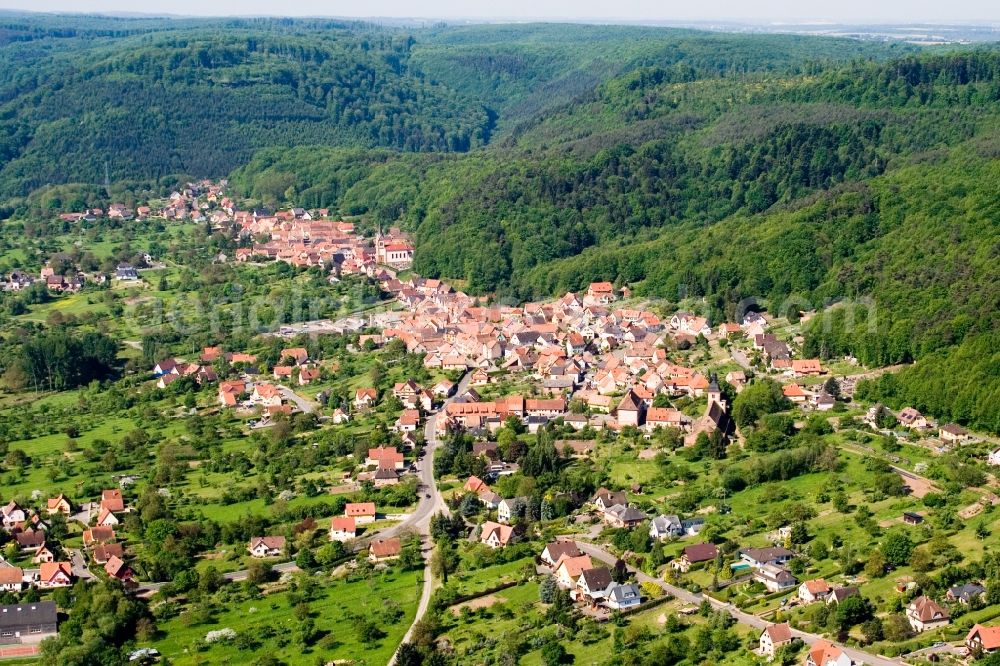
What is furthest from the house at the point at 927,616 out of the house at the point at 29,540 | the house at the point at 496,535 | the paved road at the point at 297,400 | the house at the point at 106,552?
the paved road at the point at 297,400

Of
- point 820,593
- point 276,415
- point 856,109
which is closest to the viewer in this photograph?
point 820,593

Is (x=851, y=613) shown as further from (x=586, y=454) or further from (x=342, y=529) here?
(x=586, y=454)

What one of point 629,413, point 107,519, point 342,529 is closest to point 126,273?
point 107,519

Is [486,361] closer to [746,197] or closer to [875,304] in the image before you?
[875,304]

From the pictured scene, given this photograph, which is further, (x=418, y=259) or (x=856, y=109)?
(x=856, y=109)

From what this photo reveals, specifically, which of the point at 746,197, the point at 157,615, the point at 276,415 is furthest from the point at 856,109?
the point at 157,615

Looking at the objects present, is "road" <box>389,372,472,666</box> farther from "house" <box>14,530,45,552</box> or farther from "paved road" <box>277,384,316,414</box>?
"house" <box>14,530,45,552</box>

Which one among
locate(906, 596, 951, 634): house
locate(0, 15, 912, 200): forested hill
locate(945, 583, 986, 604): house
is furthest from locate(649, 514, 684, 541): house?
locate(0, 15, 912, 200): forested hill
